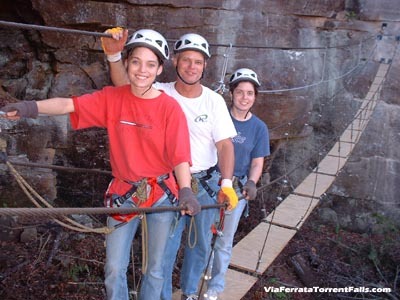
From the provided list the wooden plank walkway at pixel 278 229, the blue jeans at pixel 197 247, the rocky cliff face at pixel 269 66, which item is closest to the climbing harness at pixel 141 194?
the blue jeans at pixel 197 247

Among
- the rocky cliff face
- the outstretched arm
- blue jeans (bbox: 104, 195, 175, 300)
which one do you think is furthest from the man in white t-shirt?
the rocky cliff face

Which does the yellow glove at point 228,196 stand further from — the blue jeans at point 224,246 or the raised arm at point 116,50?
the raised arm at point 116,50

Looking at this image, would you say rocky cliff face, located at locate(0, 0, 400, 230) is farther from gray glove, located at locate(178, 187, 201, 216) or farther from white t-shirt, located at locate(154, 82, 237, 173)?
gray glove, located at locate(178, 187, 201, 216)

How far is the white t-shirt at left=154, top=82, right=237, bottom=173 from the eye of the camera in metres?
2.46

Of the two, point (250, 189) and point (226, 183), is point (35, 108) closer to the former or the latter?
point (226, 183)

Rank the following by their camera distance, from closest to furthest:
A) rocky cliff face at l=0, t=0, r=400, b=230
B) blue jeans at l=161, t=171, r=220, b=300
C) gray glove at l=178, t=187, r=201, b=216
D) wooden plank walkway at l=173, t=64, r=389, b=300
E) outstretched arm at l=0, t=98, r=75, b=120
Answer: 1. outstretched arm at l=0, t=98, r=75, b=120
2. gray glove at l=178, t=187, r=201, b=216
3. blue jeans at l=161, t=171, r=220, b=300
4. wooden plank walkway at l=173, t=64, r=389, b=300
5. rocky cliff face at l=0, t=0, r=400, b=230

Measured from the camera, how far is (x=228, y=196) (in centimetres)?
250

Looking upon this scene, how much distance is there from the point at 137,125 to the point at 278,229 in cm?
271

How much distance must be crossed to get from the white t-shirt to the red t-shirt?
346mm

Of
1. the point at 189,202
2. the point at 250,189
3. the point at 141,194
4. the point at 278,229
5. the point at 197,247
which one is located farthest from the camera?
the point at 278,229

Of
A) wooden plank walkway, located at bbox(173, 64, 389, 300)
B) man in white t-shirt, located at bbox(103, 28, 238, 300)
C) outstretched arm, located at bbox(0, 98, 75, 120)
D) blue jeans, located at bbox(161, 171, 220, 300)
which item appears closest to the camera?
outstretched arm, located at bbox(0, 98, 75, 120)

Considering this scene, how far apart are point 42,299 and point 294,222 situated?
2.54 meters

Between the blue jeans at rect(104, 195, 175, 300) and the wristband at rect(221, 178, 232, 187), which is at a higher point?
the wristband at rect(221, 178, 232, 187)

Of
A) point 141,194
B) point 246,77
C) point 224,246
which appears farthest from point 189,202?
point 246,77
